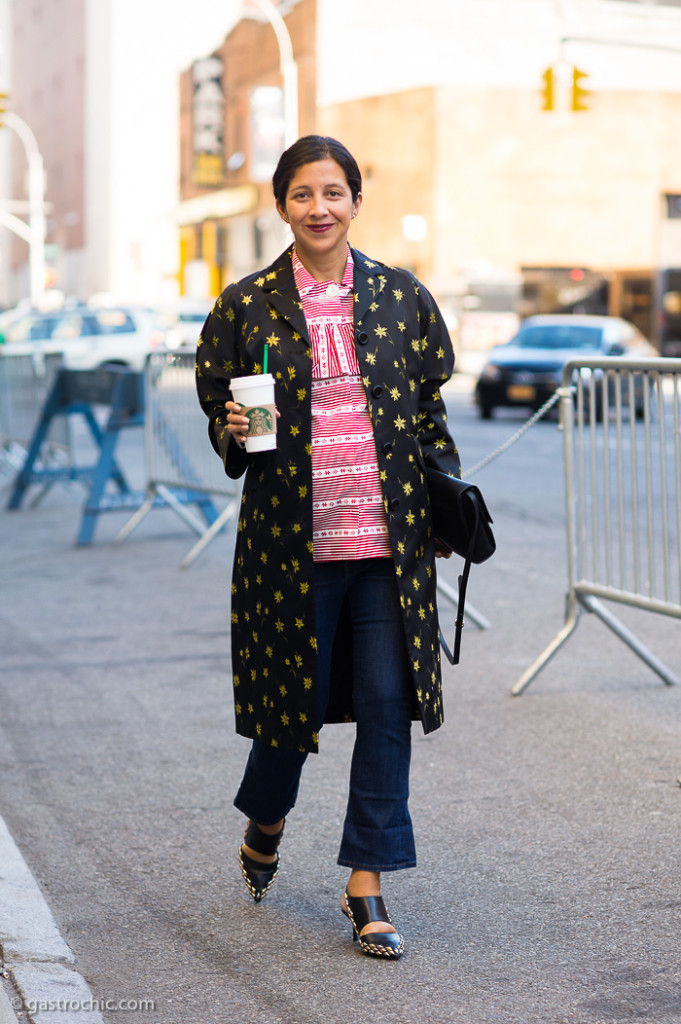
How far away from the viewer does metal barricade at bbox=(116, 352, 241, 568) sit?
31.8ft

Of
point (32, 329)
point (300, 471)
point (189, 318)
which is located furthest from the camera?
point (189, 318)

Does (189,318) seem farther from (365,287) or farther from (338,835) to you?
(365,287)

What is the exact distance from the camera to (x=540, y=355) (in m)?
23.1

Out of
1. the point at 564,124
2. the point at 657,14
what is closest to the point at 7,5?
the point at 657,14

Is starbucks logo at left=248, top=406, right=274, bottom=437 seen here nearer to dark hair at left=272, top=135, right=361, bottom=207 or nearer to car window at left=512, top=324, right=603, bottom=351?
dark hair at left=272, top=135, right=361, bottom=207

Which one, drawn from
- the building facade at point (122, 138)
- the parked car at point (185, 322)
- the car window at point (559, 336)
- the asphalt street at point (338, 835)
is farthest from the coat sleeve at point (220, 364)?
the building facade at point (122, 138)

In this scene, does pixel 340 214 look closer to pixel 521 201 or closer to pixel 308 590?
pixel 308 590

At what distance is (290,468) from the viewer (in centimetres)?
369

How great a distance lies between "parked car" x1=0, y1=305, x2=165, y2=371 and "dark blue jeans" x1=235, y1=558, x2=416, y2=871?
24026mm

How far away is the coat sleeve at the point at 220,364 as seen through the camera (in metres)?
3.82

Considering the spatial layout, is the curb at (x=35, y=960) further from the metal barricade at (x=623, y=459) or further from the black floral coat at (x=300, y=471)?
the metal barricade at (x=623, y=459)

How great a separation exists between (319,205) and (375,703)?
123cm

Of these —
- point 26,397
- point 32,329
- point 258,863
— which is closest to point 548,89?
point 32,329

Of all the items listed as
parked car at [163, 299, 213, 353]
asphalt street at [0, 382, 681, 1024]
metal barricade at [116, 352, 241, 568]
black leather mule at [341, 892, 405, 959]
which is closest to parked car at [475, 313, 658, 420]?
parked car at [163, 299, 213, 353]
